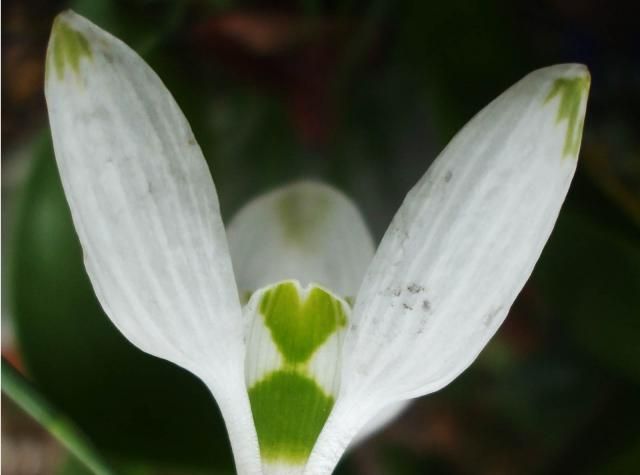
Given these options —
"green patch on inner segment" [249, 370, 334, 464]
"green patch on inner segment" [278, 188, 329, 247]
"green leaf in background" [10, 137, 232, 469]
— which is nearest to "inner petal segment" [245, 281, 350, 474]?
"green patch on inner segment" [249, 370, 334, 464]

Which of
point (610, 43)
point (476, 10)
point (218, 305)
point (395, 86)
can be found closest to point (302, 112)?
point (395, 86)

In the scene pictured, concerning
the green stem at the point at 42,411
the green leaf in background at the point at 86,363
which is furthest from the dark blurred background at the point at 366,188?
the green stem at the point at 42,411

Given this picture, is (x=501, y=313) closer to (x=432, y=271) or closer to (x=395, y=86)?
(x=432, y=271)

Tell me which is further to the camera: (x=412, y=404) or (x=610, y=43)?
(x=412, y=404)

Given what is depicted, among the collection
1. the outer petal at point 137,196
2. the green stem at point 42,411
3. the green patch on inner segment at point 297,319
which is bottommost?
the green stem at point 42,411

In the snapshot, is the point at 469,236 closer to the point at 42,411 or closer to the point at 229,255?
the point at 229,255

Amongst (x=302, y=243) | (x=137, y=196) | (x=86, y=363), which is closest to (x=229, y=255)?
(x=137, y=196)

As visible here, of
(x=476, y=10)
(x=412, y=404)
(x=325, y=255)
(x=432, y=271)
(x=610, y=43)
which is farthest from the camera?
(x=412, y=404)

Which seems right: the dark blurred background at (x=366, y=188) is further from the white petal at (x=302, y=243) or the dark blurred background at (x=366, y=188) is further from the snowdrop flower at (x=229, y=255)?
the snowdrop flower at (x=229, y=255)
